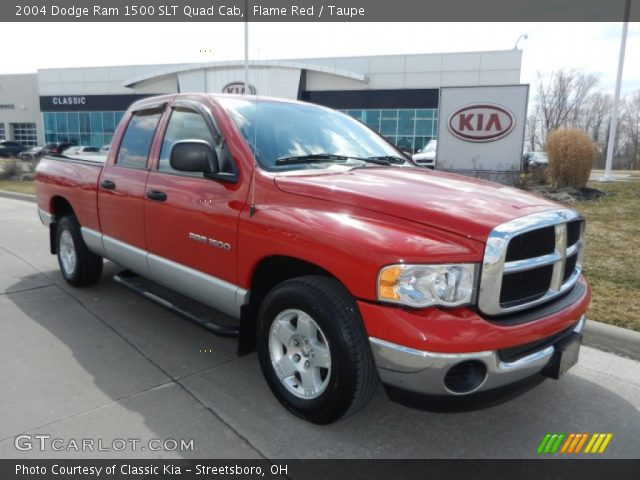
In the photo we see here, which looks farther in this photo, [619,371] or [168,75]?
[168,75]

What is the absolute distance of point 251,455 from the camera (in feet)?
8.85

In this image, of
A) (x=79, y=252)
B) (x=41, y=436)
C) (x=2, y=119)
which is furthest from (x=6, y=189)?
(x=2, y=119)

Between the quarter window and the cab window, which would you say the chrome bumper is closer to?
the cab window

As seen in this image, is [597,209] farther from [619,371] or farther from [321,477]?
[321,477]

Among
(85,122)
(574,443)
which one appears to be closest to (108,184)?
(574,443)

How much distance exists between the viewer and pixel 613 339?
412 centimetres

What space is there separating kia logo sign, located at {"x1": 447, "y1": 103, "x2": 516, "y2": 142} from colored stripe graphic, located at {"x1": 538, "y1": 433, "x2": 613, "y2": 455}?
11.3 meters

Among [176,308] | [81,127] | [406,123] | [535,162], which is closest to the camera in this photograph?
[176,308]

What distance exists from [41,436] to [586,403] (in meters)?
3.38

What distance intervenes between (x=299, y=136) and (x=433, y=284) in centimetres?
177

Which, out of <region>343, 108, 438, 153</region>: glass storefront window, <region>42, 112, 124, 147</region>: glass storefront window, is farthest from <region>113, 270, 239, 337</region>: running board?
<region>42, 112, 124, 147</region>: glass storefront window

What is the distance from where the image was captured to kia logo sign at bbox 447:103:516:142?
13.0 m

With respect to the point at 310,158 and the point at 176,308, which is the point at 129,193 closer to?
the point at 176,308

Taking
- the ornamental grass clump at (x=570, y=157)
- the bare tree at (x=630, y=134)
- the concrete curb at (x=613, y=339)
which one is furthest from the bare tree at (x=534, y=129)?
the concrete curb at (x=613, y=339)
